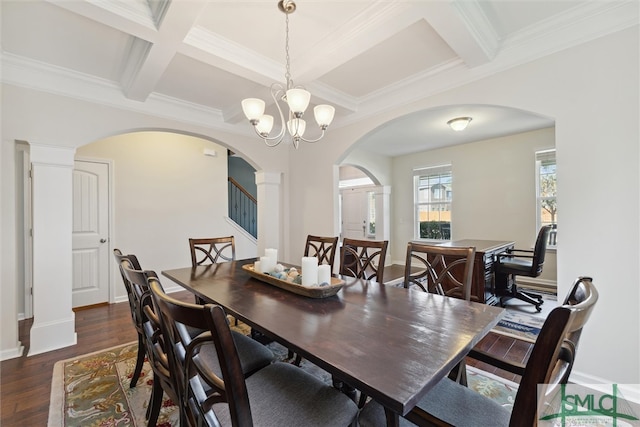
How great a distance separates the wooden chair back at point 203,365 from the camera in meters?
0.72

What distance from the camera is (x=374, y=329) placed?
1.15m

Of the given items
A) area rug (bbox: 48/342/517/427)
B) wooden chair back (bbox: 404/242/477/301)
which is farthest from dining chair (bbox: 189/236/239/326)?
wooden chair back (bbox: 404/242/477/301)

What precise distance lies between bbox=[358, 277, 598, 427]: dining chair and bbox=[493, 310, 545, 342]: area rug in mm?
2126

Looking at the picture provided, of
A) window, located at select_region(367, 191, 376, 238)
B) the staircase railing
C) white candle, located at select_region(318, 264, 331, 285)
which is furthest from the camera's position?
window, located at select_region(367, 191, 376, 238)

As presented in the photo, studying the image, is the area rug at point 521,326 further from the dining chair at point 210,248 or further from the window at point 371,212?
the window at point 371,212

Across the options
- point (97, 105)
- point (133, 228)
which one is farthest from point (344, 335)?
point (133, 228)

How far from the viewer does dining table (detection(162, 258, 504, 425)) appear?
0.82 metres

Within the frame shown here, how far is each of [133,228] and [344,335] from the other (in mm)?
4129

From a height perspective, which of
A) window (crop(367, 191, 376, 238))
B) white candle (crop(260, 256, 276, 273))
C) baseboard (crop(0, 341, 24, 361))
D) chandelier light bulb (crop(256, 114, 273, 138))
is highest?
chandelier light bulb (crop(256, 114, 273, 138))

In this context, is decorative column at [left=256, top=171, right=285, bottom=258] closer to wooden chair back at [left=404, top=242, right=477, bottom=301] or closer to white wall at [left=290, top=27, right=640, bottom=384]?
wooden chair back at [left=404, top=242, right=477, bottom=301]

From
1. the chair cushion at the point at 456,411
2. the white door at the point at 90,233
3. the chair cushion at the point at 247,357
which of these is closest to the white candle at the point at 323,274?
the chair cushion at the point at 247,357

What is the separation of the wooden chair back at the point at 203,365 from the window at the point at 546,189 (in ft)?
18.3

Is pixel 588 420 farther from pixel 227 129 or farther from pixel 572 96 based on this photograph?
pixel 227 129

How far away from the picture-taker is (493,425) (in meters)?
0.99
